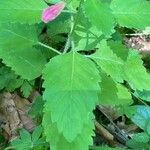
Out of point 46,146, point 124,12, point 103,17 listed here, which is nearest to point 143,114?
point 46,146

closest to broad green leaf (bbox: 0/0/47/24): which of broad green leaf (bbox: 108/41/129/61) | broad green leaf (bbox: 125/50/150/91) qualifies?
broad green leaf (bbox: 108/41/129/61)

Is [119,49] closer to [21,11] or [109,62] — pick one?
[109,62]

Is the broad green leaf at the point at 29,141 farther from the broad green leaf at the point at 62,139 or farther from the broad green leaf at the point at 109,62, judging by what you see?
the broad green leaf at the point at 109,62

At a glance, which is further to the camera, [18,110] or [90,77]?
[18,110]

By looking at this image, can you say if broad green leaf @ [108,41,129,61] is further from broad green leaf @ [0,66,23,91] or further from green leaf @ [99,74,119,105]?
broad green leaf @ [0,66,23,91]

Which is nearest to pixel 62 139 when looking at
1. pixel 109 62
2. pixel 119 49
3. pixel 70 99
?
pixel 70 99

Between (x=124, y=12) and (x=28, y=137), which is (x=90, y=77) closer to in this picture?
(x=124, y=12)
